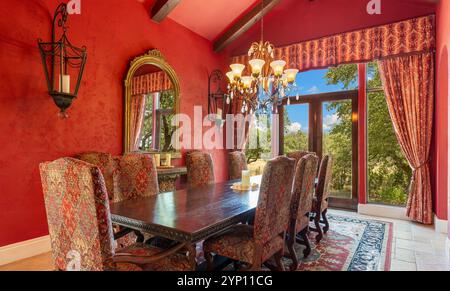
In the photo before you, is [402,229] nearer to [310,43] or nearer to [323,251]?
[323,251]

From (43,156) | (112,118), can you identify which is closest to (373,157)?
(112,118)

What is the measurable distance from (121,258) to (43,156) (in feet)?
6.92

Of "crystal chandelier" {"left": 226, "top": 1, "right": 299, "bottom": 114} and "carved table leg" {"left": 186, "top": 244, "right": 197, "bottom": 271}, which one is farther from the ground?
"crystal chandelier" {"left": 226, "top": 1, "right": 299, "bottom": 114}

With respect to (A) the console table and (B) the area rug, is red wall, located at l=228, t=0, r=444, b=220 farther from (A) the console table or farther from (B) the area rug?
(A) the console table

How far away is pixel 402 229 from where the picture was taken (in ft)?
11.8

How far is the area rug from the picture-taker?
2457 mm

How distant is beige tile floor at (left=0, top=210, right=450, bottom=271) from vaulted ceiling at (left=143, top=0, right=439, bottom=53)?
320 centimetres

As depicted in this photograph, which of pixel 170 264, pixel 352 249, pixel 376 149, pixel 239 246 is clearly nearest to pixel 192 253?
pixel 170 264

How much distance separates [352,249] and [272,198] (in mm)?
1738

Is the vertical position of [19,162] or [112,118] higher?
[112,118]

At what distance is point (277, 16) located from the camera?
17.0 ft

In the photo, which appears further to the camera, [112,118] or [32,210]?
[112,118]

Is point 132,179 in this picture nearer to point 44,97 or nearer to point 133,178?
point 133,178

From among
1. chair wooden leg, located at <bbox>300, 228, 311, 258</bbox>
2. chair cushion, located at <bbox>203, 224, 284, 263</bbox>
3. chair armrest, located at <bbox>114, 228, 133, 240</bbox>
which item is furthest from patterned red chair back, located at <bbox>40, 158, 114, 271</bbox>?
chair wooden leg, located at <bbox>300, 228, 311, 258</bbox>
